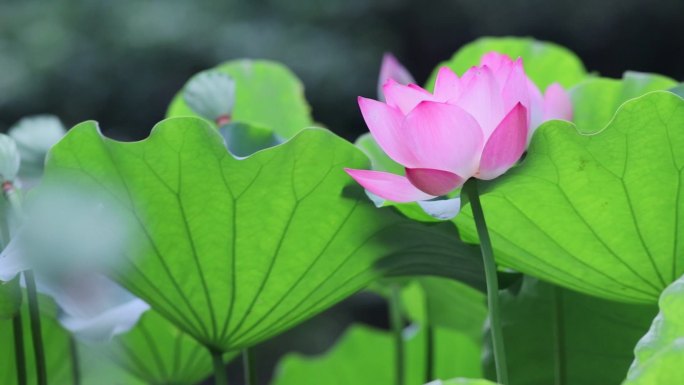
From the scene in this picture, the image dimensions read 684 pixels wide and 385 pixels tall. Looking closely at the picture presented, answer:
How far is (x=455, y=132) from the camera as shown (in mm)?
338

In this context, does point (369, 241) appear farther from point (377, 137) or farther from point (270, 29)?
point (270, 29)

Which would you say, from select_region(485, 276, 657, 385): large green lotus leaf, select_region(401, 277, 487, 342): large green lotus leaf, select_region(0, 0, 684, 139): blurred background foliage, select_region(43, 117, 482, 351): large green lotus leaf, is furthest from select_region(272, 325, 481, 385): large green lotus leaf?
select_region(0, 0, 684, 139): blurred background foliage

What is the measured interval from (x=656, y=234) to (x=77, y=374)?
0.29 meters

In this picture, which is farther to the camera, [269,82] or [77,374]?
[269,82]

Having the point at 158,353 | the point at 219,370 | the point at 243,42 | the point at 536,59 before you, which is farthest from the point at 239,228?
the point at 243,42

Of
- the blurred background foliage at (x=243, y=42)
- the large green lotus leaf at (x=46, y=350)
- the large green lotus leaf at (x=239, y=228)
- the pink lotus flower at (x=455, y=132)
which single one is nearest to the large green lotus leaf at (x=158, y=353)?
the large green lotus leaf at (x=46, y=350)

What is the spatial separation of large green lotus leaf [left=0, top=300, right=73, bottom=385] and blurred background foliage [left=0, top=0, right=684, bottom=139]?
10.2 ft

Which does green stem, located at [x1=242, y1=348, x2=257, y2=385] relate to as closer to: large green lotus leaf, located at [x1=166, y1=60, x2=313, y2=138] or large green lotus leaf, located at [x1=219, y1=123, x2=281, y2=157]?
large green lotus leaf, located at [x1=219, y1=123, x2=281, y2=157]

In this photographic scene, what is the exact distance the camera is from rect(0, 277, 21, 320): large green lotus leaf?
0.40m

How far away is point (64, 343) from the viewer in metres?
0.56

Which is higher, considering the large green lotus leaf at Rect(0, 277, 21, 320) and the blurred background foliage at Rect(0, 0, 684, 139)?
the blurred background foliage at Rect(0, 0, 684, 139)

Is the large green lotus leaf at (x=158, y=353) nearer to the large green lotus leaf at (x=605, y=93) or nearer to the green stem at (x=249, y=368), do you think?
the green stem at (x=249, y=368)

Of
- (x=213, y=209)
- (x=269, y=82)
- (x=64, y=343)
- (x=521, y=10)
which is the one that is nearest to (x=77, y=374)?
(x=64, y=343)

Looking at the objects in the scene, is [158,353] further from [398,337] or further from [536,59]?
[536,59]
